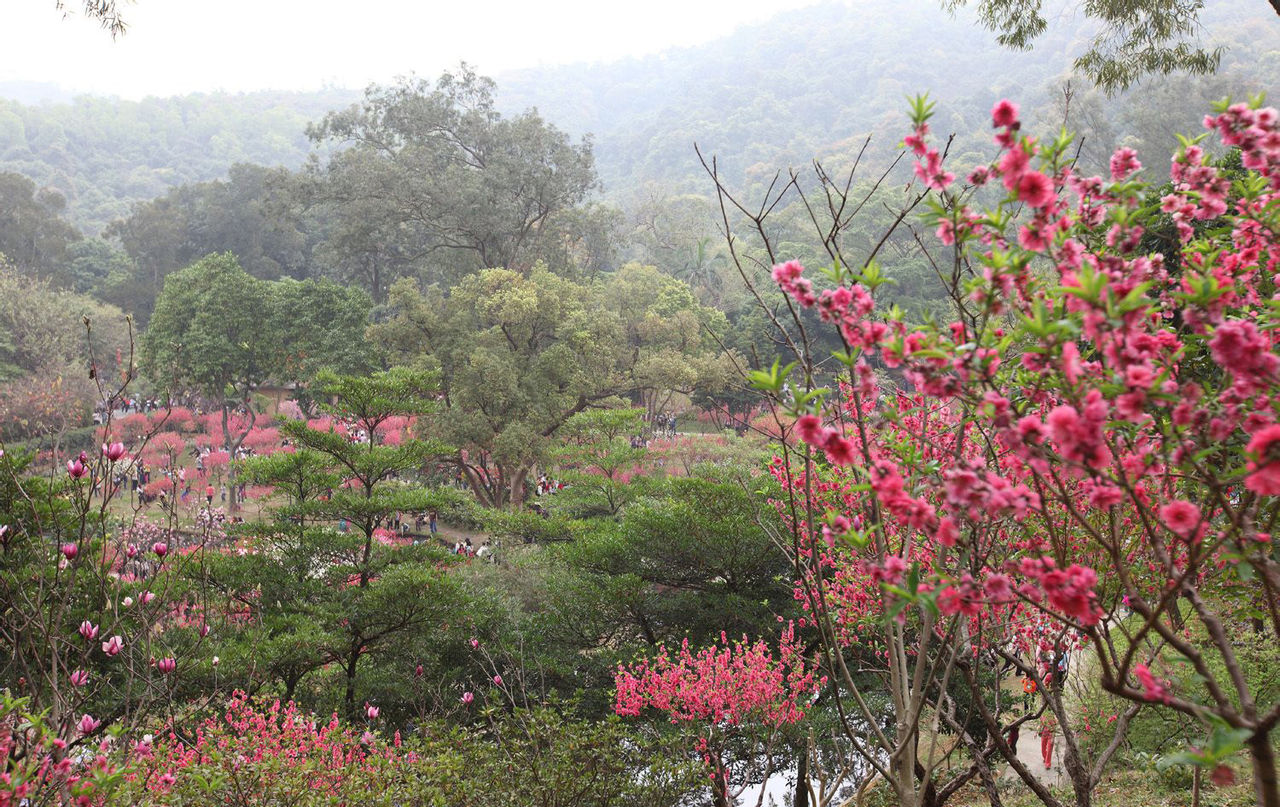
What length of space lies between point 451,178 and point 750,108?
68.8 meters

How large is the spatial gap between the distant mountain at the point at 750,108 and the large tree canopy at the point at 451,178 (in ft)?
41.3

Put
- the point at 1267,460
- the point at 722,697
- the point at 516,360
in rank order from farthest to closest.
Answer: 1. the point at 516,360
2. the point at 722,697
3. the point at 1267,460

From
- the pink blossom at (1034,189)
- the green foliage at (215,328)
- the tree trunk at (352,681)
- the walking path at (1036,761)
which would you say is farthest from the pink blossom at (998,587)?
the green foliage at (215,328)

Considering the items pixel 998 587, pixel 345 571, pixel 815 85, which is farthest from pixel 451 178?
pixel 815 85

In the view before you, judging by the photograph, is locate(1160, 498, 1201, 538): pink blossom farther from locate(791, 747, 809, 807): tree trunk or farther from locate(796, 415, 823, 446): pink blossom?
locate(791, 747, 809, 807): tree trunk

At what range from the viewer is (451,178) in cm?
2256

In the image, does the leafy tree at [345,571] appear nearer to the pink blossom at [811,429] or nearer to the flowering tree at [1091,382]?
the flowering tree at [1091,382]

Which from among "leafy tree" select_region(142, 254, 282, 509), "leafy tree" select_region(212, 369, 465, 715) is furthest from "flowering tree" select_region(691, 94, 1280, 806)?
"leafy tree" select_region(142, 254, 282, 509)

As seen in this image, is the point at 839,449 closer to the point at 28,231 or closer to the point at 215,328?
the point at 215,328

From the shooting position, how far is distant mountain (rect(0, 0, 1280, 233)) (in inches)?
2020

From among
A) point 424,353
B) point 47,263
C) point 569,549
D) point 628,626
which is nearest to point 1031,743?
point 628,626

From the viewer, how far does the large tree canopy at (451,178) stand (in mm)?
22453

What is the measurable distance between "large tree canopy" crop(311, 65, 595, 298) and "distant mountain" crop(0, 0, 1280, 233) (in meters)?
12.6

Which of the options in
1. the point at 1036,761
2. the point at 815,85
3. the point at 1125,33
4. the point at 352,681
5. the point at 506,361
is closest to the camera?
the point at 1125,33
